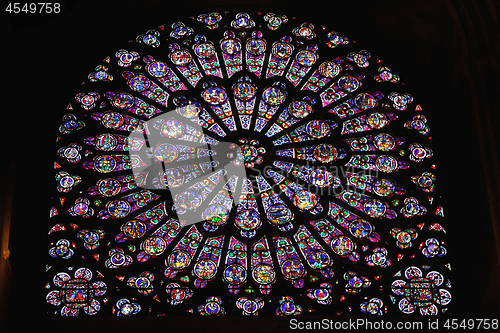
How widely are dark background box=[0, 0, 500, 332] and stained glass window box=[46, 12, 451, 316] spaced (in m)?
0.16

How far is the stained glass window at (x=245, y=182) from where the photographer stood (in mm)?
7996

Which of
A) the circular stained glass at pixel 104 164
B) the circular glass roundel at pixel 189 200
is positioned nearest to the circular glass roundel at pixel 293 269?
the circular glass roundel at pixel 189 200

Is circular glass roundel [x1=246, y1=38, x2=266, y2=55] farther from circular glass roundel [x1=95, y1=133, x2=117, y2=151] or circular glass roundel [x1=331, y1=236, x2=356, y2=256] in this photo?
→ circular glass roundel [x1=331, y1=236, x2=356, y2=256]

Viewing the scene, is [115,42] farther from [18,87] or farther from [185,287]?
[185,287]

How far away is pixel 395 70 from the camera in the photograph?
9492mm

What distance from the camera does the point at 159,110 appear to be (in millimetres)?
9188

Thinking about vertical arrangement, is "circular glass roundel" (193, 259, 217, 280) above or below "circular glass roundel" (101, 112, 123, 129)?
below

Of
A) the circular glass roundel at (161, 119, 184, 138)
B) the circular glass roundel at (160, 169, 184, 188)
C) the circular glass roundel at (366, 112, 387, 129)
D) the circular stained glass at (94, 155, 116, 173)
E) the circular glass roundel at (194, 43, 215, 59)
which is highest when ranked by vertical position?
the circular glass roundel at (194, 43, 215, 59)

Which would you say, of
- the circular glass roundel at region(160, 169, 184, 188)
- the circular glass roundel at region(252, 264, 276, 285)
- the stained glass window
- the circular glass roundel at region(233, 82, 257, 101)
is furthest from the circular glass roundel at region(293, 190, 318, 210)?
the circular glass roundel at region(233, 82, 257, 101)

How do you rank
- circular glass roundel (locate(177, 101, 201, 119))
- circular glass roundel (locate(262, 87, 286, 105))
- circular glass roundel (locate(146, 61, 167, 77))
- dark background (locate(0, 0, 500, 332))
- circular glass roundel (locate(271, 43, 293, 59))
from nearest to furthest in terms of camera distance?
dark background (locate(0, 0, 500, 332)), circular glass roundel (locate(177, 101, 201, 119)), circular glass roundel (locate(262, 87, 286, 105)), circular glass roundel (locate(146, 61, 167, 77)), circular glass roundel (locate(271, 43, 293, 59))

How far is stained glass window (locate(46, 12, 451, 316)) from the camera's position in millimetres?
7996

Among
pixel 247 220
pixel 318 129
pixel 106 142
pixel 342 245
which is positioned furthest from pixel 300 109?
pixel 106 142

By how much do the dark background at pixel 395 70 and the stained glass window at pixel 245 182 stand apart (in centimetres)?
16

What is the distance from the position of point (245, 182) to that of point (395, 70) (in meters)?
2.65
